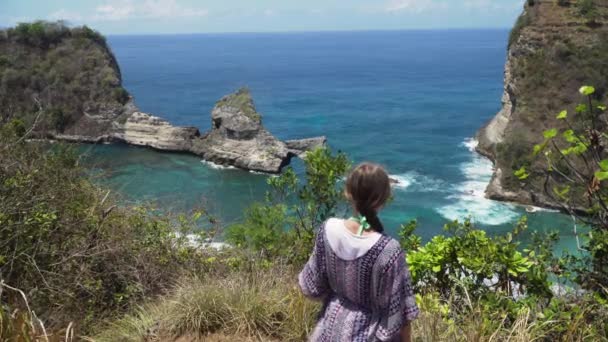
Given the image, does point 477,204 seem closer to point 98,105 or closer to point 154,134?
point 154,134

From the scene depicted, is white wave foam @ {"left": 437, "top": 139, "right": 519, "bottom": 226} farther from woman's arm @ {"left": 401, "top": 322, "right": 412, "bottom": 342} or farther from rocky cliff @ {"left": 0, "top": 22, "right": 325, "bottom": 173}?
woman's arm @ {"left": 401, "top": 322, "right": 412, "bottom": 342}

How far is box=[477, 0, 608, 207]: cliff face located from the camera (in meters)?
37.1

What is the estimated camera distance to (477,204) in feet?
116

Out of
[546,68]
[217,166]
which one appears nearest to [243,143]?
[217,166]

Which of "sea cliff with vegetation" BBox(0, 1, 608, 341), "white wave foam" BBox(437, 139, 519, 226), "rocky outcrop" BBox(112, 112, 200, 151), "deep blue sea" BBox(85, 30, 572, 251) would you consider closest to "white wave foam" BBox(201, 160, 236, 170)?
"deep blue sea" BBox(85, 30, 572, 251)

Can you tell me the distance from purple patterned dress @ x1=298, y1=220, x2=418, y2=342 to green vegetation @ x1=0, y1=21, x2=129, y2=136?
167 feet

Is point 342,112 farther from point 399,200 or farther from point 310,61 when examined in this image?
point 310,61

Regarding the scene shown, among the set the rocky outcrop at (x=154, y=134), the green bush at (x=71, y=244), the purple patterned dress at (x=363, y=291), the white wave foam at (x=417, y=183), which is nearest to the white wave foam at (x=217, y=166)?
the rocky outcrop at (x=154, y=134)

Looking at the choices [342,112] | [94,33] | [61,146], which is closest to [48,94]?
[94,33]

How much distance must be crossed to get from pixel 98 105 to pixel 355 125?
26.9m

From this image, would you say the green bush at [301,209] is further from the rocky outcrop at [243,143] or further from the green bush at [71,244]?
the rocky outcrop at [243,143]

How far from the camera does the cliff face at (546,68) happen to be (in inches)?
1460

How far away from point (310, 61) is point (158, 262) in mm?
148979

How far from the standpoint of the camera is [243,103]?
159 ft
